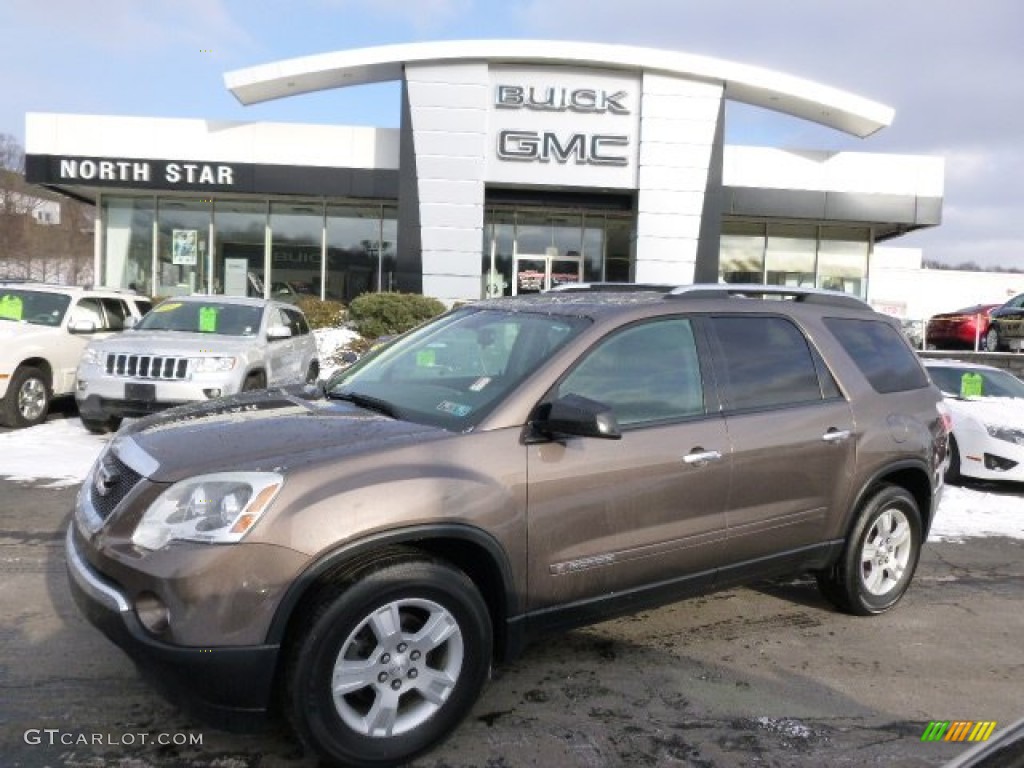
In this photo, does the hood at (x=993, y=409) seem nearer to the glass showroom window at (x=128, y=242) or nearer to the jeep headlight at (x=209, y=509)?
the jeep headlight at (x=209, y=509)

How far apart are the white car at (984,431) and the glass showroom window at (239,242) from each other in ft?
63.8

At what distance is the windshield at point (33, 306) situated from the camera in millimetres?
9945

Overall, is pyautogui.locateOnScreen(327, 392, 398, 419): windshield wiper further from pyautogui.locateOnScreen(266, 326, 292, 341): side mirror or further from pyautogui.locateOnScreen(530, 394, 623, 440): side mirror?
pyautogui.locateOnScreen(266, 326, 292, 341): side mirror

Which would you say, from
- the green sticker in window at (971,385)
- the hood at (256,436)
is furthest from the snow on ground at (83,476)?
the hood at (256,436)

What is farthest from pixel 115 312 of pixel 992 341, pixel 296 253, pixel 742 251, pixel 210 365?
pixel 992 341

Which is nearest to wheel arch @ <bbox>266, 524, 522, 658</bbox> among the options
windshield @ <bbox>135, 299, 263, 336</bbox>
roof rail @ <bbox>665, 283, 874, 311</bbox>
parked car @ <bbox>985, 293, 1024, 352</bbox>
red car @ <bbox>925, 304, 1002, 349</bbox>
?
roof rail @ <bbox>665, 283, 874, 311</bbox>

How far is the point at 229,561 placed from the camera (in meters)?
2.57

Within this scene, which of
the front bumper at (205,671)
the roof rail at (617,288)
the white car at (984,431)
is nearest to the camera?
the front bumper at (205,671)

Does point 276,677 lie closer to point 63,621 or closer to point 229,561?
point 229,561

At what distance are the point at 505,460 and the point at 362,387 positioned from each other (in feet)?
3.50

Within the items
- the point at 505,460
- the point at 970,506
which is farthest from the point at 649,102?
the point at 505,460

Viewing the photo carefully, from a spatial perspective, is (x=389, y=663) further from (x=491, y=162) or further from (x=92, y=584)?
(x=491, y=162)

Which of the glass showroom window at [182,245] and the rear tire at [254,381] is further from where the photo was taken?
the glass showroom window at [182,245]

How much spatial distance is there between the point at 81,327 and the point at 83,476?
3.57 m
